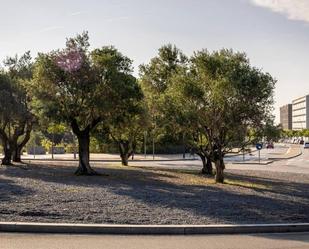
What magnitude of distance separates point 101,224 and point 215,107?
12290mm

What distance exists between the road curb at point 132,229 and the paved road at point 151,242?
28 cm

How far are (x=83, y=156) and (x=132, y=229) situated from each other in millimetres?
15873

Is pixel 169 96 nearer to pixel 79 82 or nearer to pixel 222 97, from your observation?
pixel 222 97

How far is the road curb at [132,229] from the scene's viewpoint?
29.3ft

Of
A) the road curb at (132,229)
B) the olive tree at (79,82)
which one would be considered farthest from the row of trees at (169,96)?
the road curb at (132,229)

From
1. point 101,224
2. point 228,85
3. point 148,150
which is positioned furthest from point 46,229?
point 148,150

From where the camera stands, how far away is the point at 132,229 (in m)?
9.05

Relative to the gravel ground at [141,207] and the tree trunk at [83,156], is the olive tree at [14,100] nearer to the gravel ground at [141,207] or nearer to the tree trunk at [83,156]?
the tree trunk at [83,156]

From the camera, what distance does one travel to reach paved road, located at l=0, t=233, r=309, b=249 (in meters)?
7.92

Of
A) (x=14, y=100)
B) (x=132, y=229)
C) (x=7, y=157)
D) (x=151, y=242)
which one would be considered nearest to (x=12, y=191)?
(x=132, y=229)

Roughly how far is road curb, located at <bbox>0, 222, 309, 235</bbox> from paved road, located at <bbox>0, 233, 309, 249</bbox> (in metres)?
0.28

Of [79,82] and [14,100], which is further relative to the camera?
[14,100]

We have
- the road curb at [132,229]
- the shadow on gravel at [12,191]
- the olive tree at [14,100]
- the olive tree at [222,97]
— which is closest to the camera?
the road curb at [132,229]

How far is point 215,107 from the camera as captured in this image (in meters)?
20.8
